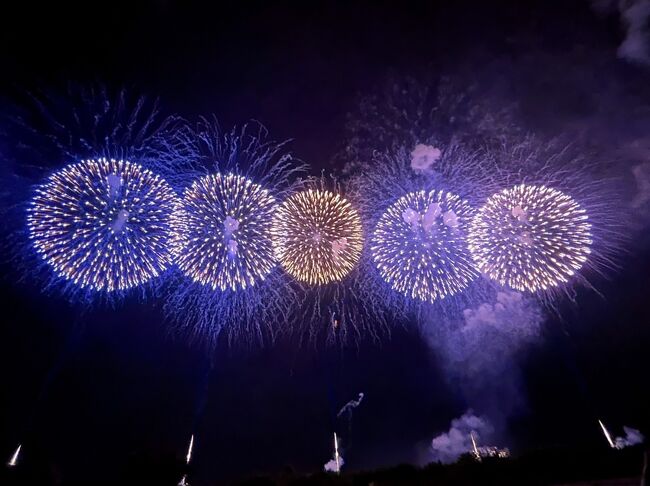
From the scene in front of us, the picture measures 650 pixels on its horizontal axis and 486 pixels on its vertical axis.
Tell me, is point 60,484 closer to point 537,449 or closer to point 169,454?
point 169,454

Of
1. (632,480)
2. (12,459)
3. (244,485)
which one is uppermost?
(12,459)

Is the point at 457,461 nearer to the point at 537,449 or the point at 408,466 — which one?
the point at 408,466

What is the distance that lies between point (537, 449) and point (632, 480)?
330cm

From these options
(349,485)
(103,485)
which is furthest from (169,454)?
(349,485)

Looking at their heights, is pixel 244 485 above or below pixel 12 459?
below

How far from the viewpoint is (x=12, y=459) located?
2616 cm

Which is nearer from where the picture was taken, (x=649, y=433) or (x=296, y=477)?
(x=649, y=433)

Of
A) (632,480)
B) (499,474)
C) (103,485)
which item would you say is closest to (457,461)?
(499,474)

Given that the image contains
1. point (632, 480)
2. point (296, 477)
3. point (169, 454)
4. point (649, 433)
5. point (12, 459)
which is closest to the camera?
point (649, 433)

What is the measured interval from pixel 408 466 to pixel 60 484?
46.2 ft

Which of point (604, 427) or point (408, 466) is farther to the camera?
point (604, 427)

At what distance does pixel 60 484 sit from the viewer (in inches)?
618

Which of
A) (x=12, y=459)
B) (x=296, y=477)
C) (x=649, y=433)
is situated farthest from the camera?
(x=12, y=459)

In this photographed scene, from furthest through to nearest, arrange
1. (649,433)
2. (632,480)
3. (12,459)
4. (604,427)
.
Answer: (604,427) → (12,459) → (632,480) → (649,433)
